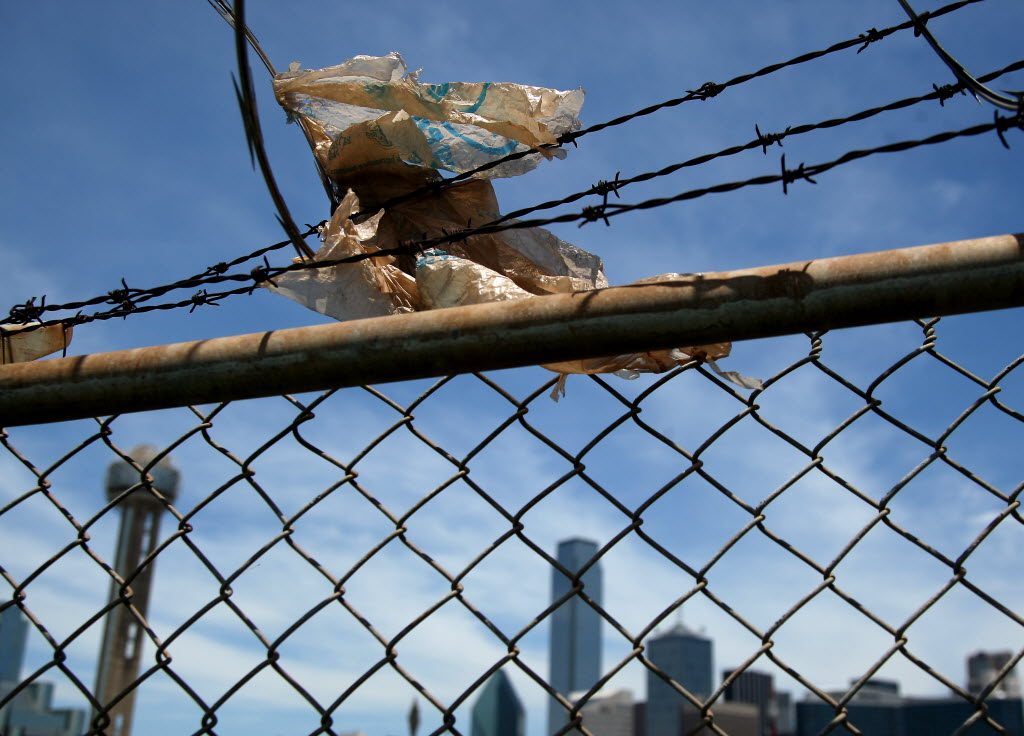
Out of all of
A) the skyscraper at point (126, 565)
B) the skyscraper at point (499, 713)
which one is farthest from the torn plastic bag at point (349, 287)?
the skyscraper at point (499, 713)

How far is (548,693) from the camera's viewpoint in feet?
5.93

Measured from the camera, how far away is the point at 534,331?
1596 mm

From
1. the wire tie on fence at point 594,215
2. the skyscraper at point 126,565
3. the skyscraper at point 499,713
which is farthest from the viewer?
the skyscraper at point 499,713

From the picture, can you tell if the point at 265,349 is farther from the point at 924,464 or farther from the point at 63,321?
the point at 924,464

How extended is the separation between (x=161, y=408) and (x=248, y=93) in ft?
2.18

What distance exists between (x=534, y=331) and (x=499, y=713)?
189 m

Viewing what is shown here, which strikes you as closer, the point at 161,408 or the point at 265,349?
the point at 265,349

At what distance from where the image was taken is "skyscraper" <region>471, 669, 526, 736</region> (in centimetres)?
16712

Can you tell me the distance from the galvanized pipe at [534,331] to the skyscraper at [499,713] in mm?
169017

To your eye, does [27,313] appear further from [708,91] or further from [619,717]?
[619,717]

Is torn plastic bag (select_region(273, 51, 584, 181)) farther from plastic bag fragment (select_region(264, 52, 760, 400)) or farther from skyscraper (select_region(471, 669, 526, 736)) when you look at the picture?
skyscraper (select_region(471, 669, 526, 736))

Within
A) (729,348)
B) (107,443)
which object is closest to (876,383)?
(729,348)

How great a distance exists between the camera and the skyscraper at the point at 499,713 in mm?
167125

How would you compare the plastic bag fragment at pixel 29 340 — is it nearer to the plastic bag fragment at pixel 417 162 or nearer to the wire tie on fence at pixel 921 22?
the plastic bag fragment at pixel 417 162
